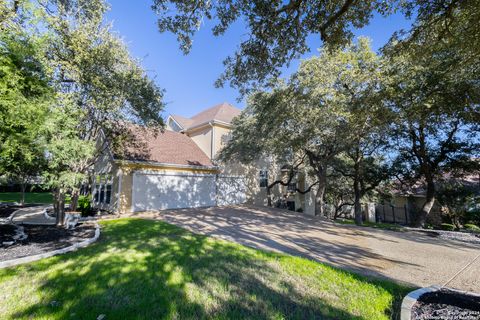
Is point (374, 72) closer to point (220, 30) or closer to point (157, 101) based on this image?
point (220, 30)

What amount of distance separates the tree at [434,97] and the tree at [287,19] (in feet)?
1.44

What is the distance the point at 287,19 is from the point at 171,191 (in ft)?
40.8

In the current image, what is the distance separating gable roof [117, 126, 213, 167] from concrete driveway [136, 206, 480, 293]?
6.64 meters

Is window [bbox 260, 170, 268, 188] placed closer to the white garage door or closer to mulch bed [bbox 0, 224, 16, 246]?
the white garage door

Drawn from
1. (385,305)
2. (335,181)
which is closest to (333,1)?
(385,305)

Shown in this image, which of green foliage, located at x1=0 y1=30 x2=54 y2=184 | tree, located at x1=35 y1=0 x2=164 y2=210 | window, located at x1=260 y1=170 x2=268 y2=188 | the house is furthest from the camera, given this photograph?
window, located at x1=260 y1=170 x2=268 y2=188

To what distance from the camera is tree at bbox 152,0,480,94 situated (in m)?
5.94

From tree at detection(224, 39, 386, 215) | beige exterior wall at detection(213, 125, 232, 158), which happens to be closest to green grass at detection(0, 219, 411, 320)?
tree at detection(224, 39, 386, 215)

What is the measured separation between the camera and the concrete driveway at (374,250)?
5.04 m

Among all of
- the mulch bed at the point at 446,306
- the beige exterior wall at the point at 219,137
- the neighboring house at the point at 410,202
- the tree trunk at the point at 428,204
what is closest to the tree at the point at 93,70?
the beige exterior wall at the point at 219,137

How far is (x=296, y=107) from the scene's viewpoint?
1203 centimetres

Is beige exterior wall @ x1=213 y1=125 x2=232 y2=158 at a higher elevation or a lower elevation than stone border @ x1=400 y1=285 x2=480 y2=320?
higher

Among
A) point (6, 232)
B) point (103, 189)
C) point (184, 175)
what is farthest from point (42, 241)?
point (184, 175)

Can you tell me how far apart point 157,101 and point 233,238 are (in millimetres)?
7320
